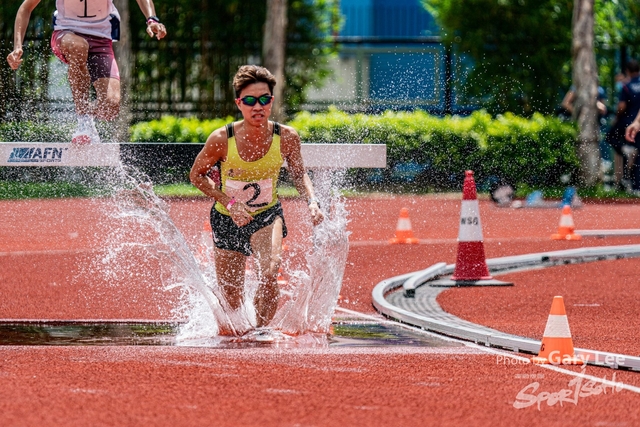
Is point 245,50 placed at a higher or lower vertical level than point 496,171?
higher

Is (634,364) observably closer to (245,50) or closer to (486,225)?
(486,225)

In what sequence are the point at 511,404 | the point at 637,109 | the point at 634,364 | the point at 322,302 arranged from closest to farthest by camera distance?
the point at 511,404 < the point at 634,364 < the point at 322,302 < the point at 637,109

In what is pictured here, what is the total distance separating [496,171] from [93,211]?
8934 mm

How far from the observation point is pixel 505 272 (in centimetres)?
1413

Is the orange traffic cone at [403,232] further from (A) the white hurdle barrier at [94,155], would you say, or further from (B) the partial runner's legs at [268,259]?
(B) the partial runner's legs at [268,259]

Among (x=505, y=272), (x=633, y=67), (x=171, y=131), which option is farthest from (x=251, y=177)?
(x=171, y=131)

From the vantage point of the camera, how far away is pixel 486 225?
20.1 meters

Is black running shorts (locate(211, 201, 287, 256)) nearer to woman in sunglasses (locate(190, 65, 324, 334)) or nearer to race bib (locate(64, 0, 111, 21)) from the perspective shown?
woman in sunglasses (locate(190, 65, 324, 334))

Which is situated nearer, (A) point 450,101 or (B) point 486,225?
(B) point 486,225

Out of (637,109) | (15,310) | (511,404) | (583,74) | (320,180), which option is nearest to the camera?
(511,404)

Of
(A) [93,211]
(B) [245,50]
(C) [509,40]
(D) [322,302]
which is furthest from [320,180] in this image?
(C) [509,40]

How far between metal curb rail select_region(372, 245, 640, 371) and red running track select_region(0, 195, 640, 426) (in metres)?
0.17

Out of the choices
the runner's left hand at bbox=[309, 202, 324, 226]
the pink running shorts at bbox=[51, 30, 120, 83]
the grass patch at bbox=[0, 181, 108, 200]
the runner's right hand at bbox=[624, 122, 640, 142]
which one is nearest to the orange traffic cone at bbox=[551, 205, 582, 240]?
the runner's right hand at bbox=[624, 122, 640, 142]

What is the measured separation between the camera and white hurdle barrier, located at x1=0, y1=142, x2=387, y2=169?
37.3ft
